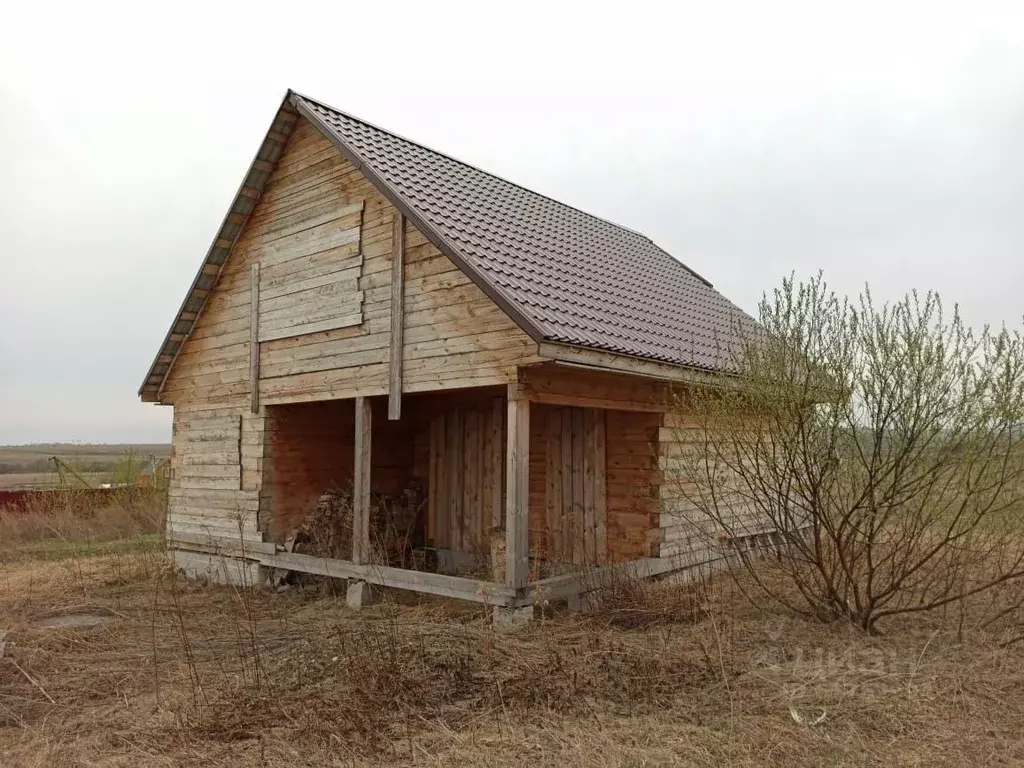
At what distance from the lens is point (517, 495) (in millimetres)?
7590

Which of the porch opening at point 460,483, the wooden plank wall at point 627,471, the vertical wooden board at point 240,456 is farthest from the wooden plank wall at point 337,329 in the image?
the wooden plank wall at point 627,471

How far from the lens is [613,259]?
1255cm

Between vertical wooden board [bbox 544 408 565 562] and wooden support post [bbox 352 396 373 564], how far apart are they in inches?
92.9

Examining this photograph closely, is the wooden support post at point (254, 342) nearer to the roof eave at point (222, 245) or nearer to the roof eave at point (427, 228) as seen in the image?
the roof eave at point (222, 245)

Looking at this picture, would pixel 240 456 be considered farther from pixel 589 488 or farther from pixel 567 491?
pixel 589 488

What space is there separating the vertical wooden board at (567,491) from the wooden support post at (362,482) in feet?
7.94

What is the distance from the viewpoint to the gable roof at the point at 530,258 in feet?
26.4

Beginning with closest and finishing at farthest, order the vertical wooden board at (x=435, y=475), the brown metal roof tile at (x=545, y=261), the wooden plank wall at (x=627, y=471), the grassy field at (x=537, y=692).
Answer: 1. the grassy field at (x=537, y=692)
2. the brown metal roof tile at (x=545, y=261)
3. the wooden plank wall at (x=627, y=471)
4. the vertical wooden board at (x=435, y=475)

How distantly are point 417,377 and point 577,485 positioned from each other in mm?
2685

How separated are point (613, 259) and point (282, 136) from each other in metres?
5.16

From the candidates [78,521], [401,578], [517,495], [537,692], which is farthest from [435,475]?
[78,521]

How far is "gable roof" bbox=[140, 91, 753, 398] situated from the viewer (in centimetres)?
805

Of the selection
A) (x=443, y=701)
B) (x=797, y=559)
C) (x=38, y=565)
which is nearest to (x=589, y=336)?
(x=797, y=559)

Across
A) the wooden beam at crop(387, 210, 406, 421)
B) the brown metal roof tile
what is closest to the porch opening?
the brown metal roof tile
